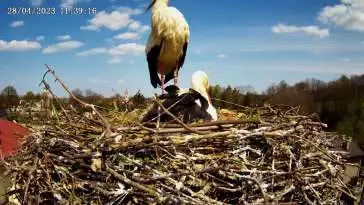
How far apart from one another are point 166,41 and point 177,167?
1563 millimetres

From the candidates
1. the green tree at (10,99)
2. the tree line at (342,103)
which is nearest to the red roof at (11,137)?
the green tree at (10,99)

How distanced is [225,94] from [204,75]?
904 mm

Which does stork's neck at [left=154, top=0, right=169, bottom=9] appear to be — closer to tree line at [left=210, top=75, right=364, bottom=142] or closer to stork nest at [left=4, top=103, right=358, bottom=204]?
stork nest at [left=4, top=103, right=358, bottom=204]

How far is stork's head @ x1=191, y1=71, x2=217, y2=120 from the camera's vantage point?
10.4 feet

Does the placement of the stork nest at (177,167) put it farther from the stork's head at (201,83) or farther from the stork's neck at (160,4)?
the stork's neck at (160,4)

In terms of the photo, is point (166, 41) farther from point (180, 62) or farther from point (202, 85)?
point (202, 85)

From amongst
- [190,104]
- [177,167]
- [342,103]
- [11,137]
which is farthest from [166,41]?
[342,103]

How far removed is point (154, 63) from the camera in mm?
3949

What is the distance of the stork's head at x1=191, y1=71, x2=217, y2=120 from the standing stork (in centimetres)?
51

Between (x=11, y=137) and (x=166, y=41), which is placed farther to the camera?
(x=166, y=41)

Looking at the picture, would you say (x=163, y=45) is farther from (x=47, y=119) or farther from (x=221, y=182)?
(x=221, y=182)

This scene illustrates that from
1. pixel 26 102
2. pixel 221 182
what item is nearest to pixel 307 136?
pixel 221 182

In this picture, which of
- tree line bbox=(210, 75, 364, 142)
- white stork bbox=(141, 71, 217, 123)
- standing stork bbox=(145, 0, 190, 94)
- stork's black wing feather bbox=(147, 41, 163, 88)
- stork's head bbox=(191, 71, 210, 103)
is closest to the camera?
A: white stork bbox=(141, 71, 217, 123)

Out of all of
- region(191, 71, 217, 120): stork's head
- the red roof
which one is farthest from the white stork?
the red roof
